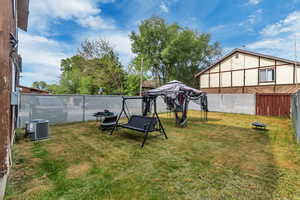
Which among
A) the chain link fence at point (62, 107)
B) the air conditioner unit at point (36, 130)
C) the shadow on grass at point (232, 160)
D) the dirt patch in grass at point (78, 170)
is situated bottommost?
the dirt patch in grass at point (78, 170)

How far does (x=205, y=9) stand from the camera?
15.4 m

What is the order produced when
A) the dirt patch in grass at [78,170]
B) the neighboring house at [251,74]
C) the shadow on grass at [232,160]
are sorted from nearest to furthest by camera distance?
the shadow on grass at [232,160] → the dirt patch in grass at [78,170] → the neighboring house at [251,74]

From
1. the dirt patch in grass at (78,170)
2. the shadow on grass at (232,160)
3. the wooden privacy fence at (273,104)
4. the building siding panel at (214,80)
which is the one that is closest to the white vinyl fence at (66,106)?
the wooden privacy fence at (273,104)

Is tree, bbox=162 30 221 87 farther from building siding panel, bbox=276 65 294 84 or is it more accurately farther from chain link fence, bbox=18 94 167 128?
chain link fence, bbox=18 94 167 128

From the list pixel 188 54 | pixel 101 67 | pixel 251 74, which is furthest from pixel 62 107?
pixel 188 54

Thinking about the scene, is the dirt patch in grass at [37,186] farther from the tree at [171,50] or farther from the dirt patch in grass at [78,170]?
the tree at [171,50]

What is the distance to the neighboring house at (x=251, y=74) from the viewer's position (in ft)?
39.0

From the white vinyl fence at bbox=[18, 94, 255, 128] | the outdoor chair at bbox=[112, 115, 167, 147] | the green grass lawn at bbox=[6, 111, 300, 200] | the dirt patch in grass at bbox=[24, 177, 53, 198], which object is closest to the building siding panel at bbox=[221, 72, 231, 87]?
the white vinyl fence at bbox=[18, 94, 255, 128]

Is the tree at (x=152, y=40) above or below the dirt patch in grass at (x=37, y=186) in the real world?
above

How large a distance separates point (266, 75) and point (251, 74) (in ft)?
3.70

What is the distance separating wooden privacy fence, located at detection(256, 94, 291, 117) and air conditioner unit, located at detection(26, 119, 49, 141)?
14290mm

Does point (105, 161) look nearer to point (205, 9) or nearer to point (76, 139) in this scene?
point (76, 139)

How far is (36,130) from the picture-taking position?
15.9 ft

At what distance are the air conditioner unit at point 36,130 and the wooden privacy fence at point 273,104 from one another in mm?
14290
